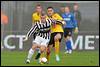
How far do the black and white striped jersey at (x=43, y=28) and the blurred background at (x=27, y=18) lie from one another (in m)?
7.15

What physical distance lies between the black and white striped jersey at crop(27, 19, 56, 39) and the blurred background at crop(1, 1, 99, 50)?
715 centimetres

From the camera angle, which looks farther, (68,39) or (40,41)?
(68,39)

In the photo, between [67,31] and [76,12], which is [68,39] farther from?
[76,12]

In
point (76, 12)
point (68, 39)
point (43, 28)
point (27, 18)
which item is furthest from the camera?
point (27, 18)

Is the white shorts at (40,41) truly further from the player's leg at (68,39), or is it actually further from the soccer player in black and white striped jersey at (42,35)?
the player's leg at (68,39)

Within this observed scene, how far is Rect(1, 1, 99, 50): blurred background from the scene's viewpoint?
24.7 m

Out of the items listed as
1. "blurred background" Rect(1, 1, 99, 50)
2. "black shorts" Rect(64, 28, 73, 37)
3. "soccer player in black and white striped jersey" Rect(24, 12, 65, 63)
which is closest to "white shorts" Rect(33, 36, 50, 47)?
"soccer player in black and white striped jersey" Rect(24, 12, 65, 63)

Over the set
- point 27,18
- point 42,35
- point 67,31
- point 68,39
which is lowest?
point 68,39

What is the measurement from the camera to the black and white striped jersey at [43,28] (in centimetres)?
1720

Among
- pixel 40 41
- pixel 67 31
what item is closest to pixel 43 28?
pixel 40 41

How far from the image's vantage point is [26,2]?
2481 centimetres

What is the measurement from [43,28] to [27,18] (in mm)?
7626

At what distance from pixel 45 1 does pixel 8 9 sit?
1.57m

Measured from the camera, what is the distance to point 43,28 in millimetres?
17391
